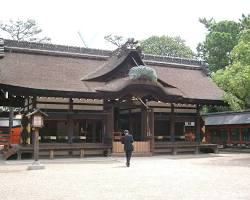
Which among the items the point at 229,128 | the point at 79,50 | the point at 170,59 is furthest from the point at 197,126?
the point at 79,50

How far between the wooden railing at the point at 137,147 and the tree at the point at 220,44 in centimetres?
2660

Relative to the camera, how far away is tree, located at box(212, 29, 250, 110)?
20781mm

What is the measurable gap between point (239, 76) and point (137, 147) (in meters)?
7.55

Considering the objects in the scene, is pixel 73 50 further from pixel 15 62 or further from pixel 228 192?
pixel 228 192

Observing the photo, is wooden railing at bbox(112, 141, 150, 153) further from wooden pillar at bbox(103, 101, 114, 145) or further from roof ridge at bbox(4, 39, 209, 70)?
roof ridge at bbox(4, 39, 209, 70)

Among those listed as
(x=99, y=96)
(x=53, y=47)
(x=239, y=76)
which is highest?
(x=53, y=47)

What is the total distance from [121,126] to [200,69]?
9164 mm

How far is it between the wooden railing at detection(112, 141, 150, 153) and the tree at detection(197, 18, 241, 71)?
1047 inches

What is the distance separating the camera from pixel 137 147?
23500mm

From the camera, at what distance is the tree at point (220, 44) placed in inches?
1892

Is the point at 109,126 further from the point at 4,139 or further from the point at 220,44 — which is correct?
the point at 220,44

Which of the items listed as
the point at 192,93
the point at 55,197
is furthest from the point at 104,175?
the point at 192,93

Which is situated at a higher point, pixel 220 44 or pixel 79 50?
pixel 220 44

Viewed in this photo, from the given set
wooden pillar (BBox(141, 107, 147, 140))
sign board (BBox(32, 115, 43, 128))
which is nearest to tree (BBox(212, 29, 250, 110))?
wooden pillar (BBox(141, 107, 147, 140))
